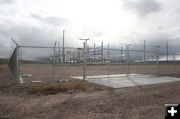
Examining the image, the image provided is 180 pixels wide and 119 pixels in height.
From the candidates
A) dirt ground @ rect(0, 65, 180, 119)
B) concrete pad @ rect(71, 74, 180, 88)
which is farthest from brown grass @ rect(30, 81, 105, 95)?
concrete pad @ rect(71, 74, 180, 88)

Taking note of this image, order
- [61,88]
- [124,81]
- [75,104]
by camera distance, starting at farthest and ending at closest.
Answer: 1. [124,81]
2. [61,88]
3. [75,104]

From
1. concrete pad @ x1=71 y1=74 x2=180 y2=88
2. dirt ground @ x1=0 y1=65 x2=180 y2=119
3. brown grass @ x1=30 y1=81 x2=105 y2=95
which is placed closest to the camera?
dirt ground @ x1=0 y1=65 x2=180 y2=119

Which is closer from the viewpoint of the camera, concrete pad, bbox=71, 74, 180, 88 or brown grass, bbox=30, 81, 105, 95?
brown grass, bbox=30, 81, 105, 95

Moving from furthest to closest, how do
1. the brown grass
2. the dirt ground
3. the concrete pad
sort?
the concrete pad
the brown grass
the dirt ground

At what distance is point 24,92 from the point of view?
35.5ft

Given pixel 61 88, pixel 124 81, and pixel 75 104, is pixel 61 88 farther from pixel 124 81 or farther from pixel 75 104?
pixel 124 81

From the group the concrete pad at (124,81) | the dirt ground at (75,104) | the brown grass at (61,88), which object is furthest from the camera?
the concrete pad at (124,81)

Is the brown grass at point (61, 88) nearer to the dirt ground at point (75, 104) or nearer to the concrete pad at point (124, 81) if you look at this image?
the dirt ground at point (75, 104)

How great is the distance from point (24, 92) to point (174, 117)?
30.6ft

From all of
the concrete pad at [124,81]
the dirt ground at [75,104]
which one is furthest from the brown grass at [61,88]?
the concrete pad at [124,81]

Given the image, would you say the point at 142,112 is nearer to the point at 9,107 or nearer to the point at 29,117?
the point at 29,117

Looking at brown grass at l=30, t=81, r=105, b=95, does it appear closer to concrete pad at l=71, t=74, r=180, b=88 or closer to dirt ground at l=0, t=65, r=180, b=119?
dirt ground at l=0, t=65, r=180, b=119

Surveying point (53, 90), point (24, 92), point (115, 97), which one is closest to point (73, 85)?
point (53, 90)

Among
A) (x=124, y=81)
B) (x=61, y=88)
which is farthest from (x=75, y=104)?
(x=124, y=81)
